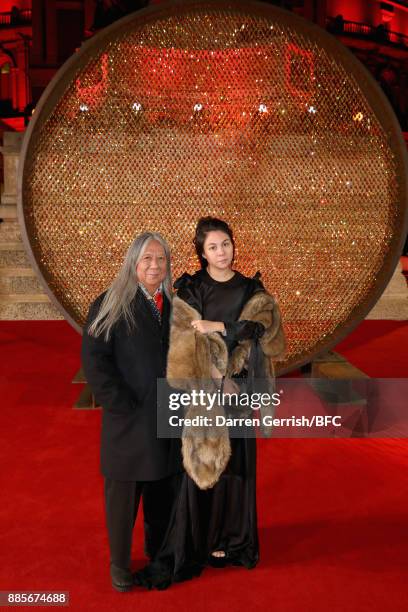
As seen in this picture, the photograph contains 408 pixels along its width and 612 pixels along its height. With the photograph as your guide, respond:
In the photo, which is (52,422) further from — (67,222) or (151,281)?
(151,281)

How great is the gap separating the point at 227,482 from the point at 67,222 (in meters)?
1.64

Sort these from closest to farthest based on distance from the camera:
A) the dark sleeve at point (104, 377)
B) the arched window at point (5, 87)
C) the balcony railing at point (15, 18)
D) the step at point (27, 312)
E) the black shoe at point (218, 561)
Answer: the dark sleeve at point (104, 377)
the black shoe at point (218, 561)
the step at point (27, 312)
the balcony railing at point (15, 18)
the arched window at point (5, 87)

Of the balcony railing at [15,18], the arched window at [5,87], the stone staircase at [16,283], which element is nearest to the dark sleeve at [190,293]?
the stone staircase at [16,283]

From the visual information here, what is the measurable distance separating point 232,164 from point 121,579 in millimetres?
1981

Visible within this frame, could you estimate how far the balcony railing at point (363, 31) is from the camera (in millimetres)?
22688

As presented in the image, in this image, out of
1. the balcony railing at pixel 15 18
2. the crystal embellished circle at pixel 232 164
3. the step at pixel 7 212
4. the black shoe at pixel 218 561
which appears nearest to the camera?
the black shoe at pixel 218 561

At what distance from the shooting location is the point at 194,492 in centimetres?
188

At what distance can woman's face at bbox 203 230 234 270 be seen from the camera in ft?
5.86

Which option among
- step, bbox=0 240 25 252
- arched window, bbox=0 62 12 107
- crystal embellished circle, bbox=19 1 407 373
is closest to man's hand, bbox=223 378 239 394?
crystal embellished circle, bbox=19 1 407 373

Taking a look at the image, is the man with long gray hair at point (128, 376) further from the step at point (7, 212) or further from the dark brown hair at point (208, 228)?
the step at point (7, 212)

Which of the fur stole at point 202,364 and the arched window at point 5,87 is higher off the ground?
the arched window at point 5,87

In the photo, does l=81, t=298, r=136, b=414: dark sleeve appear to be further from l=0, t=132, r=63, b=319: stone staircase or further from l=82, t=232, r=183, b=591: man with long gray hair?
l=0, t=132, r=63, b=319: stone staircase

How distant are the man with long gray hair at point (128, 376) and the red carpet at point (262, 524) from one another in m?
0.21

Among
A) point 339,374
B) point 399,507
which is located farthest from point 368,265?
point 399,507
